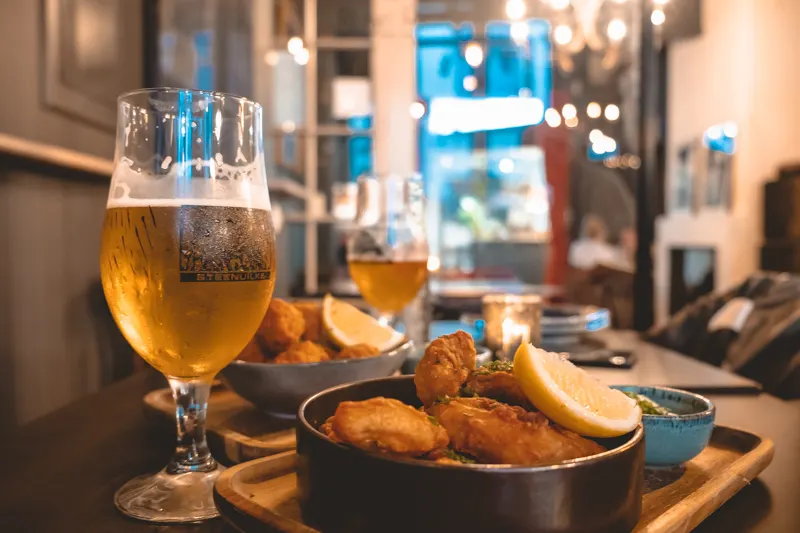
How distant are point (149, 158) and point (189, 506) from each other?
333 millimetres

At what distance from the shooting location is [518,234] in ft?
35.9

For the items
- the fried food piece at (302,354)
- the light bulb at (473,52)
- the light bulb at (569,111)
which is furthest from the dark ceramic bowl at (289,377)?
the light bulb at (569,111)

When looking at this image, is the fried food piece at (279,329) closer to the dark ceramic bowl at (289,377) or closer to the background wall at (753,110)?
the dark ceramic bowl at (289,377)

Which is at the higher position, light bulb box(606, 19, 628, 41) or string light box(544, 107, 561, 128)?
string light box(544, 107, 561, 128)

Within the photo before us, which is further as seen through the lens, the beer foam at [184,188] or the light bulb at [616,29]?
the light bulb at [616,29]

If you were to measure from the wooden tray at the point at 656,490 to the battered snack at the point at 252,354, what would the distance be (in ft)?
0.78

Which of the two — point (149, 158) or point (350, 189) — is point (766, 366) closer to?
point (149, 158)

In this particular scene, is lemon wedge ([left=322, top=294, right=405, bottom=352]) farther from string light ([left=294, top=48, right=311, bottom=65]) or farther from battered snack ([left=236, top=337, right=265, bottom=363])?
string light ([left=294, top=48, right=311, bottom=65])

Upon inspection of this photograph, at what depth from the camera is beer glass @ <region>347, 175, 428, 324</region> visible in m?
1.28

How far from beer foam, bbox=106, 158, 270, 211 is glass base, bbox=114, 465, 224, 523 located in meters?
0.27

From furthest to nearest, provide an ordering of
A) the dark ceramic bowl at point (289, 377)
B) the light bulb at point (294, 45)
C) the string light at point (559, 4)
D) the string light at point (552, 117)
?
the string light at point (552, 117), the light bulb at point (294, 45), the string light at point (559, 4), the dark ceramic bowl at point (289, 377)

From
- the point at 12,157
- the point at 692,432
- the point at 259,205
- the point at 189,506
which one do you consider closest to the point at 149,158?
the point at 259,205

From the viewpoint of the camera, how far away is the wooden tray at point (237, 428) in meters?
0.74

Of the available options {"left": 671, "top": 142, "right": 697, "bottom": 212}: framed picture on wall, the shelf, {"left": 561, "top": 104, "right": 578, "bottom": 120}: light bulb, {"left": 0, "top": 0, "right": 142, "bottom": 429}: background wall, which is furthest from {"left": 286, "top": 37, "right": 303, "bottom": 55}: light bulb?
{"left": 561, "top": 104, "right": 578, "bottom": 120}: light bulb
